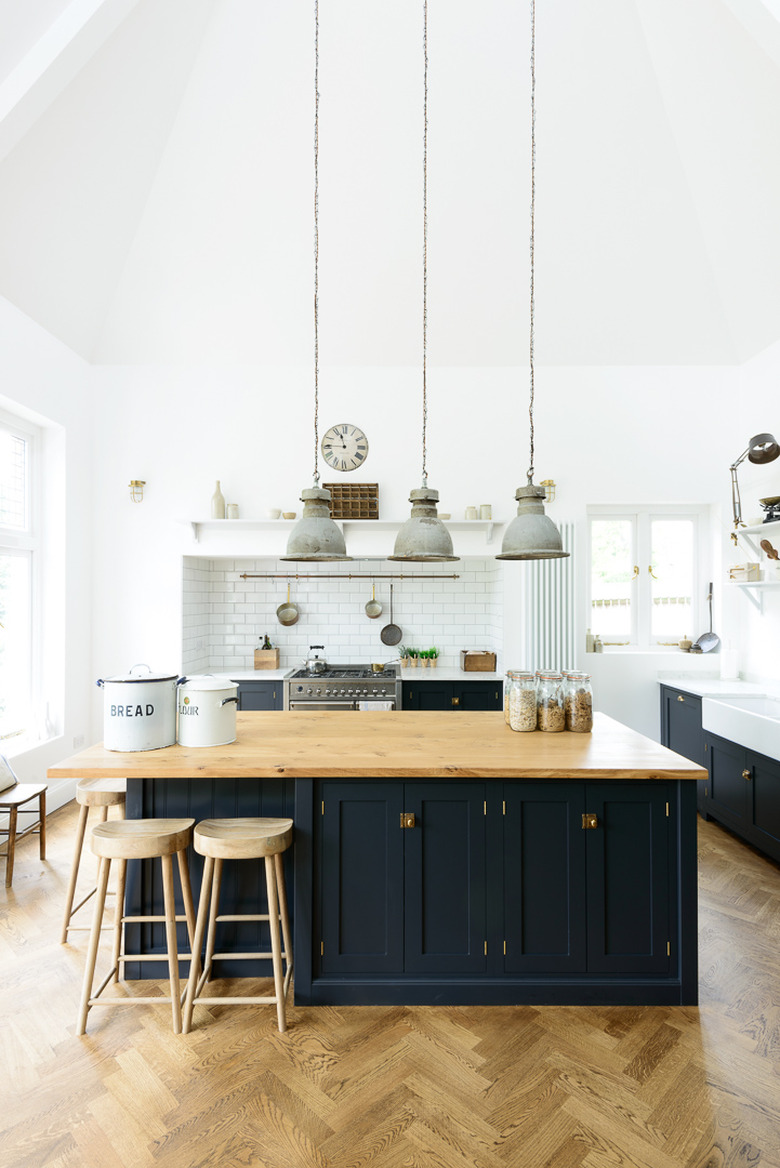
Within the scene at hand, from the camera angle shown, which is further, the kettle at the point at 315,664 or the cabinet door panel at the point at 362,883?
the kettle at the point at 315,664

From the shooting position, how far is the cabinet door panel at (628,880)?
2707 mm

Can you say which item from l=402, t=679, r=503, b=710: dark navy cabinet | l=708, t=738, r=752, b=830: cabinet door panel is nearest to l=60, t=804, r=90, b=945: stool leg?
l=402, t=679, r=503, b=710: dark navy cabinet

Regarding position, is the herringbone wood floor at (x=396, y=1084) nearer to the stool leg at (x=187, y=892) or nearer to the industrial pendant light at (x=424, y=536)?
the stool leg at (x=187, y=892)

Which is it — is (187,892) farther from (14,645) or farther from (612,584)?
(612,584)

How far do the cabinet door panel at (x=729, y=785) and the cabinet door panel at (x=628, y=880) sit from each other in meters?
2.03

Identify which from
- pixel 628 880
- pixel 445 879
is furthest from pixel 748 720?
pixel 445 879

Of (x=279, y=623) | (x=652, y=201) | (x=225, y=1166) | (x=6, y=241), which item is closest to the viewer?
(x=225, y=1166)

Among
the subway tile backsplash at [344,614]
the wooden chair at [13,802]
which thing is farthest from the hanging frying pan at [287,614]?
the wooden chair at [13,802]

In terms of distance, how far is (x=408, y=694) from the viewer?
5547 millimetres

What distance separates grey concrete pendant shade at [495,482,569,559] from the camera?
2791 mm

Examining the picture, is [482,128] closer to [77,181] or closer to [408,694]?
[77,181]

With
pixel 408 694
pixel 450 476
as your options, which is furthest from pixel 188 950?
pixel 450 476

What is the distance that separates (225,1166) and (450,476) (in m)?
4.80

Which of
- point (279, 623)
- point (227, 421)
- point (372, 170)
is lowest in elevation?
point (279, 623)
